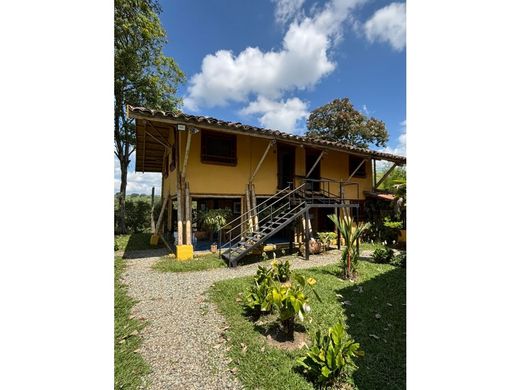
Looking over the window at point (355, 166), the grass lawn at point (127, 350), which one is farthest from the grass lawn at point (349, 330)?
the window at point (355, 166)

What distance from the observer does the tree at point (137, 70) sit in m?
16.1

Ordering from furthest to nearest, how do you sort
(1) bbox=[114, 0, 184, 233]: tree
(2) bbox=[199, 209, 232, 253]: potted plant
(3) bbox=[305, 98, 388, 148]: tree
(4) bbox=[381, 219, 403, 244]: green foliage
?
(3) bbox=[305, 98, 388, 148]: tree, (1) bbox=[114, 0, 184, 233]: tree, (4) bbox=[381, 219, 403, 244]: green foliage, (2) bbox=[199, 209, 232, 253]: potted plant

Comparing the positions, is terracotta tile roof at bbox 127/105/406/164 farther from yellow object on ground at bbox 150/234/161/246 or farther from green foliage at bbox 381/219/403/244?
yellow object on ground at bbox 150/234/161/246

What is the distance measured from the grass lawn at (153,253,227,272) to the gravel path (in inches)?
17.8

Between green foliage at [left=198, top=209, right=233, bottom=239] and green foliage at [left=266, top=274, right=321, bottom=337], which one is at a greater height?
green foliage at [left=198, top=209, right=233, bottom=239]

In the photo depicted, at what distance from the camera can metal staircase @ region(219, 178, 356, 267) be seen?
903 cm

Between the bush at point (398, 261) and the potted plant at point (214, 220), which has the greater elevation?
the potted plant at point (214, 220)

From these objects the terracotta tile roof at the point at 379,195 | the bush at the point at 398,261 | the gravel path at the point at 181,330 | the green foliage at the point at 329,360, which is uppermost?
the terracotta tile roof at the point at 379,195

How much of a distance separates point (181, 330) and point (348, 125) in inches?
1116

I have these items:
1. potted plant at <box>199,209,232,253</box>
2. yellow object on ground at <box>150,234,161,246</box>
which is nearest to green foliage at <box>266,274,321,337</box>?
potted plant at <box>199,209,232,253</box>

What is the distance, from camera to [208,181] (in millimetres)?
10430

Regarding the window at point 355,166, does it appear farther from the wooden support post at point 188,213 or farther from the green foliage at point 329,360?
the green foliage at point 329,360

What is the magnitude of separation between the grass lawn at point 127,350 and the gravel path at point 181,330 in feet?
0.39
